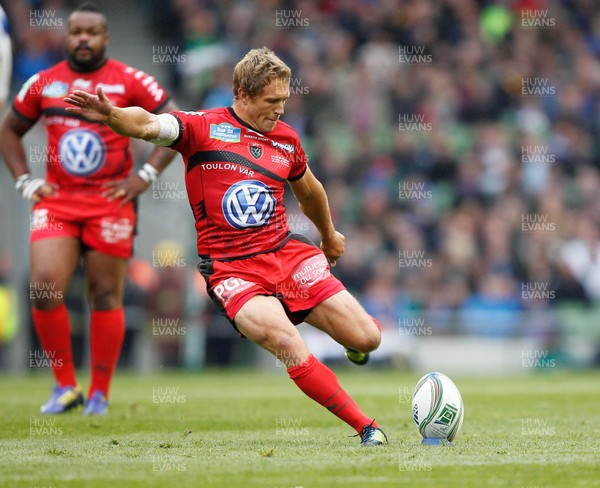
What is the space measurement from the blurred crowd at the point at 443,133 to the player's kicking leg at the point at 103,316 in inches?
330

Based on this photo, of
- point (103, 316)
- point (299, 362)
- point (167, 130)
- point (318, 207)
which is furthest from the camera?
point (103, 316)

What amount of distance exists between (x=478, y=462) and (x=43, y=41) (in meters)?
14.3

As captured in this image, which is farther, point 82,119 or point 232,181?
point 82,119

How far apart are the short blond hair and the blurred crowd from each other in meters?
10.4

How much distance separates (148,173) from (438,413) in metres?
3.69

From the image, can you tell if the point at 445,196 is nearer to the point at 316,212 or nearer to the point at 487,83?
the point at 487,83

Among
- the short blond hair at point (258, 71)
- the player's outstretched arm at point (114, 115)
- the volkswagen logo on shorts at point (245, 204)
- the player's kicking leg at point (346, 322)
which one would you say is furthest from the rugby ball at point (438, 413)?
the player's outstretched arm at point (114, 115)

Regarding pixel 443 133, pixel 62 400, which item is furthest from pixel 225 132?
pixel 443 133

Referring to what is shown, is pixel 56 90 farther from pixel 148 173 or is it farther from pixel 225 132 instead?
pixel 225 132

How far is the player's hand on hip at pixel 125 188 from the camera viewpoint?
30.7ft

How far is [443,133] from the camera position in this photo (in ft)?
66.9

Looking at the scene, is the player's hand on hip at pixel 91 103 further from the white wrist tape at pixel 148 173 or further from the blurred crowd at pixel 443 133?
the blurred crowd at pixel 443 133

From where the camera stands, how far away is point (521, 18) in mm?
22375

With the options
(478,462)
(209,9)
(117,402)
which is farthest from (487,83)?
(478,462)
